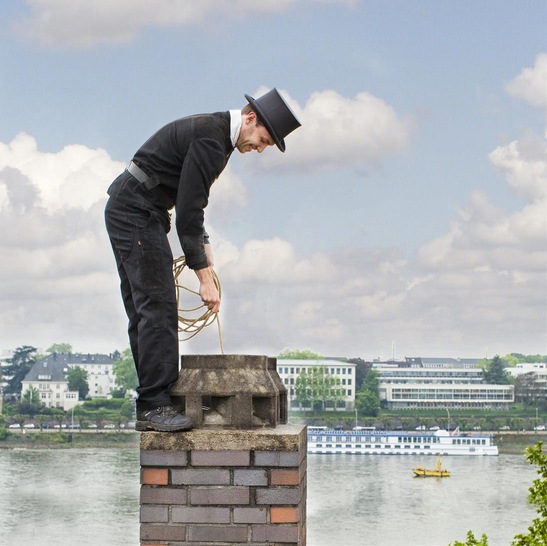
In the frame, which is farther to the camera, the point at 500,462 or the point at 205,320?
the point at 500,462

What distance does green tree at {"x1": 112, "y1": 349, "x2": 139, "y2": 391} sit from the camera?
224ft

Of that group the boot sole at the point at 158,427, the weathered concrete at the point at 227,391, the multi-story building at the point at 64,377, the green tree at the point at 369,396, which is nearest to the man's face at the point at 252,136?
the weathered concrete at the point at 227,391

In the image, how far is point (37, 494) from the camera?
52.4 meters

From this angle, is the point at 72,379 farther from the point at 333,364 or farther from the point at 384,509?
the point at 384,509

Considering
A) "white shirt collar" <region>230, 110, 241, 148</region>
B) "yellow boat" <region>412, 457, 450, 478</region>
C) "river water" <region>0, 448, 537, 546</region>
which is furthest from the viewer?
"yellow boat" <region>412, 457, 450, 478</region>

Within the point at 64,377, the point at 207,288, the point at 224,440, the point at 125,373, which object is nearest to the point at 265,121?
the point at 207,288

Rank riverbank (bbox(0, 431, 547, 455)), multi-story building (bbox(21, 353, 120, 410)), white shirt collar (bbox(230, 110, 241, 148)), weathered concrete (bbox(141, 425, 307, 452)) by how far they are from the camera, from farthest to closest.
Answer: multi-story building (bbox(21, 353, 120, 410)) < riverbank (bbox(0, 431, 547, 455)) < white shirt collar (bbox(230, 110, 241, 148)) < weathered concrete (bbox(141, 425, 307, 452))

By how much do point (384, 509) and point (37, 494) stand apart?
17333 mm

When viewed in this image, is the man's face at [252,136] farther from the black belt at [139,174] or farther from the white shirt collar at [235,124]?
the black belt at [139,174]

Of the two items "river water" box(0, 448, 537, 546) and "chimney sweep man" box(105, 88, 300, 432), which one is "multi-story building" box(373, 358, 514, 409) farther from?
"chimney sweep man" box(105, 88, 300, 432)

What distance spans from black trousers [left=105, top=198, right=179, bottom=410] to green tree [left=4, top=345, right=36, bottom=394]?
68.1m

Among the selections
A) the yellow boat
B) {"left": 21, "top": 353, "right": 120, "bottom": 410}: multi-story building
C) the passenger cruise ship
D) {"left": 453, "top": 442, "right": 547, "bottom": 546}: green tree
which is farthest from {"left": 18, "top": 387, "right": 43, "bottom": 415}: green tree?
{"left": 453, "top": 442, "right": 547, "bottom": 546}: green tree

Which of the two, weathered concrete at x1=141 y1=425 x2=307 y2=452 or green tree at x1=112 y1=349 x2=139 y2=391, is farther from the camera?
green tree at x1=112 y1=349 x2=139 y2=391

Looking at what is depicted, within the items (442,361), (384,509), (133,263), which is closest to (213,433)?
(133,263)
